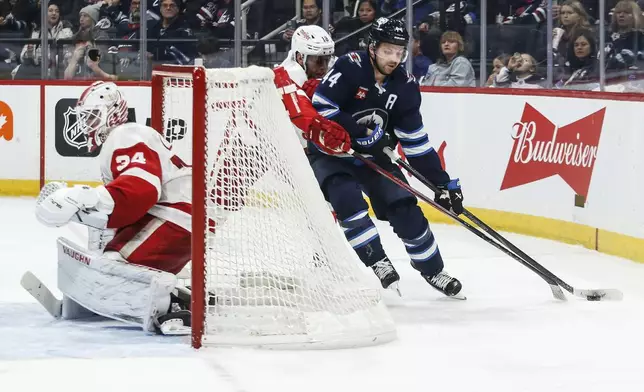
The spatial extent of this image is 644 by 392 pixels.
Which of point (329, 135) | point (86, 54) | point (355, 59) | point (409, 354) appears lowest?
point (409, 354)

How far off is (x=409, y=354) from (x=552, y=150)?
2.95 m

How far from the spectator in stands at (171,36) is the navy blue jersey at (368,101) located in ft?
11.9

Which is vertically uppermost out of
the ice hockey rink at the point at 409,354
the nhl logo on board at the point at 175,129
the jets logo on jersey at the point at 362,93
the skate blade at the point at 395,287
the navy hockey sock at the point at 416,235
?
the jets logo on jersey at the point at 362,93

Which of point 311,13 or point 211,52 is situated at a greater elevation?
point 311,13

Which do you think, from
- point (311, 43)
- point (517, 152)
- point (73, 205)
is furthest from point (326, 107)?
point (517, 152)

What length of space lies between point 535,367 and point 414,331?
24.7 inches

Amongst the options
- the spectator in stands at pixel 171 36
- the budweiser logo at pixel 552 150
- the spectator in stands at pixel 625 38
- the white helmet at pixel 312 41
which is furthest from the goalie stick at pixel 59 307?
the spectator in stands at pixel 171 36

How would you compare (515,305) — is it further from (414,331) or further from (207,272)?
(207,272)

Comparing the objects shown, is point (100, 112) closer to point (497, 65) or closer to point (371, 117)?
point (371, 117)

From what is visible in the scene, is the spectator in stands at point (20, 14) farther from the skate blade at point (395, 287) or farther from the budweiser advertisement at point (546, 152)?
the skate blade at point (395, 287)

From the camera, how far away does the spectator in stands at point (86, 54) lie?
329 inches

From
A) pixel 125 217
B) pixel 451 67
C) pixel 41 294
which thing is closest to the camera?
pixel 125 217

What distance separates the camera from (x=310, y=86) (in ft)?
16.8

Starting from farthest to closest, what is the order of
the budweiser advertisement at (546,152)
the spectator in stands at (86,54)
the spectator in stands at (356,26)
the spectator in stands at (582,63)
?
1. the spectator in stands at (86,54)
2. the spectator in stands at (356,26)
3. the spectator in stands at (582,63)
4. the budweiser advertisement at (546,152)
